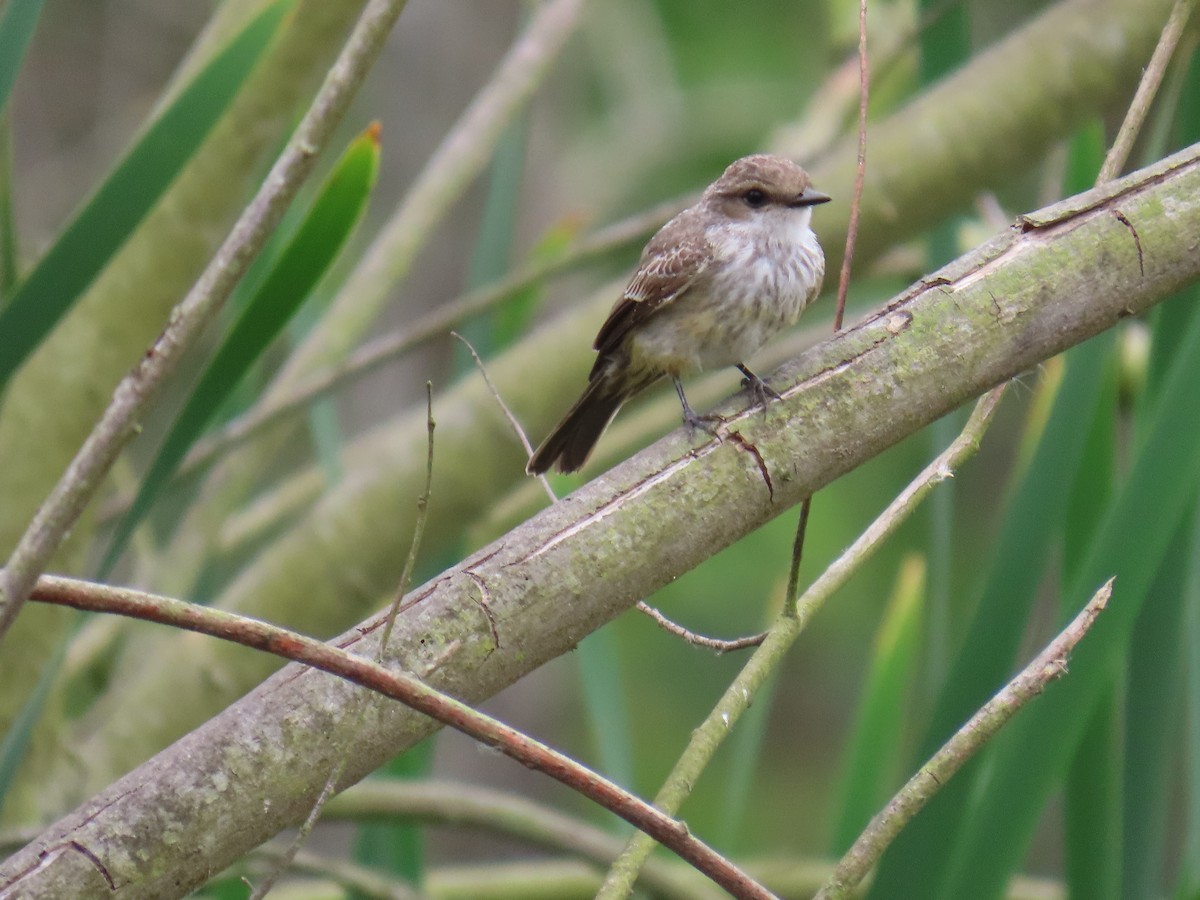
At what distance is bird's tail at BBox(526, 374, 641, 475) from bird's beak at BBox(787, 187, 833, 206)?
1.63 ft

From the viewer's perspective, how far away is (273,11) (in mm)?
1768

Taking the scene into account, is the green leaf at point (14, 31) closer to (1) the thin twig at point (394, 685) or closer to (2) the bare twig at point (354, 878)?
(1) the thin twig at point (394, 685)

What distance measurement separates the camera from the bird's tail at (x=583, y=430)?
2727 mm

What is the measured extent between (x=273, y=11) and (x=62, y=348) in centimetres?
96

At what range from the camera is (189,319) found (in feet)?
5.02

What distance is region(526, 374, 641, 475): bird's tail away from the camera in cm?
273

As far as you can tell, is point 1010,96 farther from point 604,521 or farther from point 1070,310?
point 604,521

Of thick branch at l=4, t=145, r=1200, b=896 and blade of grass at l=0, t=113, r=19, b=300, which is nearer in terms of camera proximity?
thick branch at l=4, t=145, r=1200, b=896

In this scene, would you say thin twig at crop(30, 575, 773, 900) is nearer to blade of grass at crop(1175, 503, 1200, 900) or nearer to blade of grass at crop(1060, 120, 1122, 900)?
blade of grass at crop(1060, 120, 1122, 900)

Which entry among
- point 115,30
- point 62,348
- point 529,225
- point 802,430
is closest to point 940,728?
point 802,430

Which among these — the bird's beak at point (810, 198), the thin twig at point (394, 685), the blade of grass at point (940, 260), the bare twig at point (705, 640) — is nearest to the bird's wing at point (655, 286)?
the bird's beak at point (810, 198)

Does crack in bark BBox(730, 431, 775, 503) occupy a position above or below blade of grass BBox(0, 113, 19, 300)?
below

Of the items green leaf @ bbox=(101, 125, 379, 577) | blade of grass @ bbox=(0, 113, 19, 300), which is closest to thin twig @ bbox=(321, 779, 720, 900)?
green leaf @ bbox=(101, 125, 379, 577)

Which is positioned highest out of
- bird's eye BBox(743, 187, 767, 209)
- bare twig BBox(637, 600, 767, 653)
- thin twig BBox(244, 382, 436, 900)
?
bird's eye BBox(743, 187, 767, 209)
